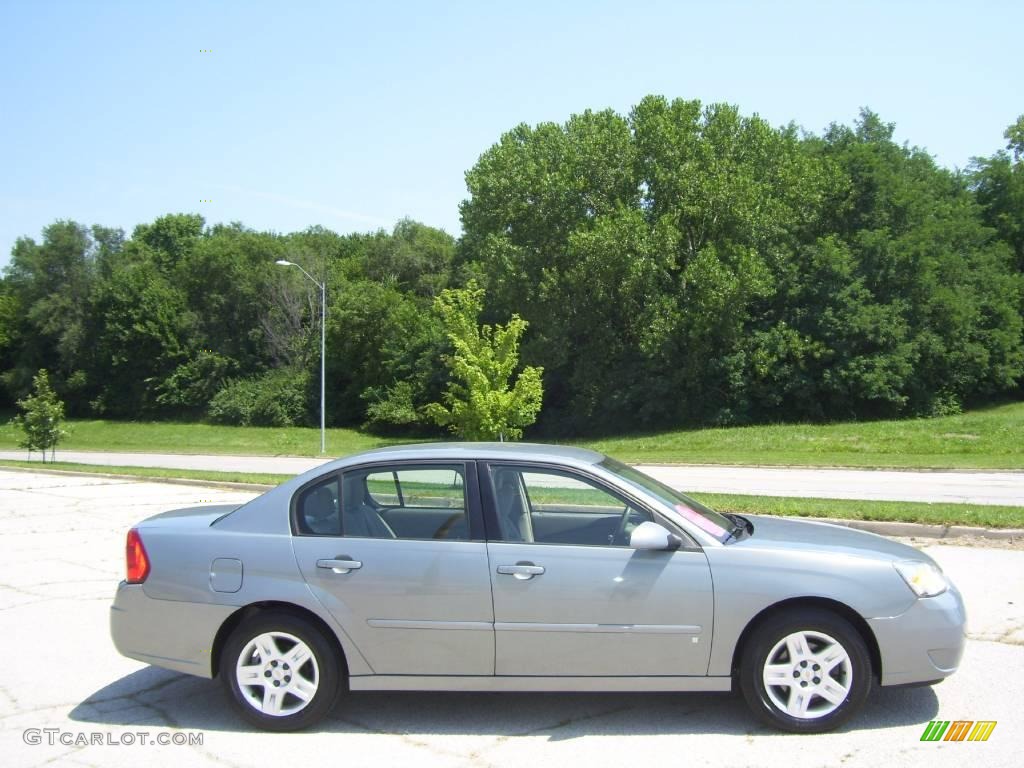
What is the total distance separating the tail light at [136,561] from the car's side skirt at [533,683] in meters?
1.37

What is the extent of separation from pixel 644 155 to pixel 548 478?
3771 centimetres

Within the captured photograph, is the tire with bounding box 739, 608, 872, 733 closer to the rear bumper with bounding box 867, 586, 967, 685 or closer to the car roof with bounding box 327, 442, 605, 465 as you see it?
the rear bumper with bounding box 867, 586, 967, 685

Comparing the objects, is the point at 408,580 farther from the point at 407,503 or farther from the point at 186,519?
the point at 186,519

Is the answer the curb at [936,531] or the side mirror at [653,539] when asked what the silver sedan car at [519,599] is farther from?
the curb at [936,531]

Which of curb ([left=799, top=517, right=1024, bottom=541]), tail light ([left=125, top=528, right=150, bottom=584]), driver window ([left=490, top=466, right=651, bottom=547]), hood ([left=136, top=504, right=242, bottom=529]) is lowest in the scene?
curb ([left=799, top=517, right=1024, bottom=541])

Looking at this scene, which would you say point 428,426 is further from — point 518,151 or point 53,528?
point 53,528

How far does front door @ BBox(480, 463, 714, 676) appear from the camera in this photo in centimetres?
472

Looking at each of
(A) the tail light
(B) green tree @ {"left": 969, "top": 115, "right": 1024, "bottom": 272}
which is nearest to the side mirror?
(A) the tail light

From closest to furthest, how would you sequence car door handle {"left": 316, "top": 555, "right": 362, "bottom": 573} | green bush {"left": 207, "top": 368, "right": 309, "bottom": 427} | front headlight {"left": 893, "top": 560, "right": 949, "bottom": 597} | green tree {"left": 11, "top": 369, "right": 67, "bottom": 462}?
front headlight {"left": 893, "top": 560, "right": 949, "bottom": 597} → car door handle {"left": 316, "top": 555, "right": 362, "bottom": 573} → green tree {"left": 11, "top": 369, "right": 67, "bottom": 462} → green bush {"left": 207, "top": 368, "right": 309, "bottom": 427}

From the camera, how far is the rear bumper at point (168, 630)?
5.00 meters

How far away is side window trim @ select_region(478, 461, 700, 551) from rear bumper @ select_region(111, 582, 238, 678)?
151 cm

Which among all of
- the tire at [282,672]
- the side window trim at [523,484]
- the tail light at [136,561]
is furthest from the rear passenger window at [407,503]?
the tail light at [136,561]

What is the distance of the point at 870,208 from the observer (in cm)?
4219

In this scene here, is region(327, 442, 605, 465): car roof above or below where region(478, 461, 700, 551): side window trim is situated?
above
